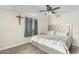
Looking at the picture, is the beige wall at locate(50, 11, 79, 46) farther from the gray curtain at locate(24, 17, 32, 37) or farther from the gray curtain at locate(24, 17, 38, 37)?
the gray curtain at locate(24, 17, 32, 37)

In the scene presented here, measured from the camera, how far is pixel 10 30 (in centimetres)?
136

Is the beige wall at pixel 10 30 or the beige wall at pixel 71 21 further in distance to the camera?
the beige wall at pixel 71 21

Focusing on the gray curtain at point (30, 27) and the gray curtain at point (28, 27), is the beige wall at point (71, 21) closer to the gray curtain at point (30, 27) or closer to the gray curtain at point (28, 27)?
the gray curtain at point (30, 27)

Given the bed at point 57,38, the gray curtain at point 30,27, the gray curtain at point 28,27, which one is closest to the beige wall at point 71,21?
the bed at point 57,38

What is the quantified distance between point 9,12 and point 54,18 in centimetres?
94

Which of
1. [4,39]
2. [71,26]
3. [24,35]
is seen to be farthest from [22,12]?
[71,26]

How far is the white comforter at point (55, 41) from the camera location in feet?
4.93

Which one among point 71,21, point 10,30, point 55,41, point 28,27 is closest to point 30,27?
point 28,27

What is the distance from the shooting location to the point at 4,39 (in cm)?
133

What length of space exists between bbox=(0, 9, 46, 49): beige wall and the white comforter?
33 cm

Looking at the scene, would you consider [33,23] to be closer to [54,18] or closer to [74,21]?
[54,18]

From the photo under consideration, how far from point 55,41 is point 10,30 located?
100cm

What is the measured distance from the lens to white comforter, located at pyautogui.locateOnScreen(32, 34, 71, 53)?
1503mm

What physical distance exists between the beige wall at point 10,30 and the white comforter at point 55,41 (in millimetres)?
328
